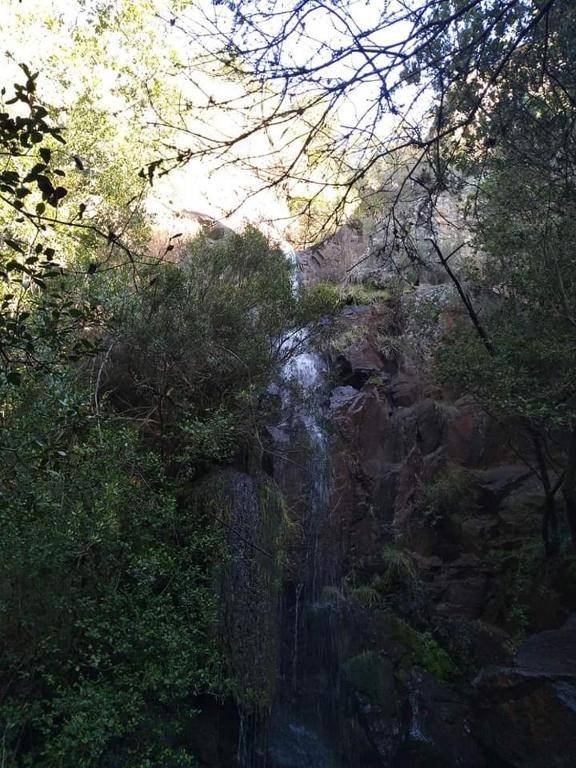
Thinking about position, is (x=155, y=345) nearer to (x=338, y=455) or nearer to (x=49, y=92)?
(x=338, y=455)

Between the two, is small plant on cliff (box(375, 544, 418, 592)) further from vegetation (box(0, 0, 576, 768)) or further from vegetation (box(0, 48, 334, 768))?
vegetation (box(0, 48, 334, 768))

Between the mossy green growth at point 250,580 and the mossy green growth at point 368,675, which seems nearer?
the mossy green growth at point 250,580

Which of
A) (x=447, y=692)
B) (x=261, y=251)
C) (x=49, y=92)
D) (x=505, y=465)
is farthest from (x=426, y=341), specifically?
(x=49, y=92)

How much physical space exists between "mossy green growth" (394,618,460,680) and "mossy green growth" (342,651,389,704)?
1.47 feet

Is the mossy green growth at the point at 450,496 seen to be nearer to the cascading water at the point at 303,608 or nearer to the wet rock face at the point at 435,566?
the wet rock face at the point at 435,566

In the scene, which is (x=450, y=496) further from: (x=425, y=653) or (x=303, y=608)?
(x=303, y=608)

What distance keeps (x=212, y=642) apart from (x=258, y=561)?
62.7 inches

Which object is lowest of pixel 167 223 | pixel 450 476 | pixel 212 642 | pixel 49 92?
pixel 212 642

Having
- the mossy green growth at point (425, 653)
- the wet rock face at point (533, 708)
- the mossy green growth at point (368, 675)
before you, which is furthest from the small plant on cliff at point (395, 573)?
the wet rock face at point (533, 708)

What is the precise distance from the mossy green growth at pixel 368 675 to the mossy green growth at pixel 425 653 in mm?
448

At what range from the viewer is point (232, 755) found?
25.9 ft

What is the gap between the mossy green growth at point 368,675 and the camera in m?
9.77

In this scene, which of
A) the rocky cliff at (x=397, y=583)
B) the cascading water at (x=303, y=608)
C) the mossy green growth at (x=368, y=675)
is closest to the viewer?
the rocky cliff at (x=397, y=583)

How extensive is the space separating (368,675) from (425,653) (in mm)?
1079
